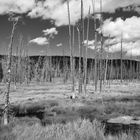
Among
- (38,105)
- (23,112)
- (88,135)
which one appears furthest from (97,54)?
(88,135)

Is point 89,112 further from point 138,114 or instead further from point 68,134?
point 68,134

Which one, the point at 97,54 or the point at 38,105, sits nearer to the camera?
the point at 38,105

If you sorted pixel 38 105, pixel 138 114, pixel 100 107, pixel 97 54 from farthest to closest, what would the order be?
1. pixel 97 54
2. pixel 38 105
3. pixel 100 107
4. pixel 138 114

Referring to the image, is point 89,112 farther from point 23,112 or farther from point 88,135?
point 88,135

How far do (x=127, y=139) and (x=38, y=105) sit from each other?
13.2 metres

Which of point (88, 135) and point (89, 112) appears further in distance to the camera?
point (89, 112)

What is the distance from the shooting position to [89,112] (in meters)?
15.8

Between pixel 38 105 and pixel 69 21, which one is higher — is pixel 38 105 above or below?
below

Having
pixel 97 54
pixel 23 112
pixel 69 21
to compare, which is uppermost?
pixel 69 21

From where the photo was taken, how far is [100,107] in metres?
17.1

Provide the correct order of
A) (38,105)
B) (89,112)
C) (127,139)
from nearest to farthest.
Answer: (127,139), (89,112), (38,105)

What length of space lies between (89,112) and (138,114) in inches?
139

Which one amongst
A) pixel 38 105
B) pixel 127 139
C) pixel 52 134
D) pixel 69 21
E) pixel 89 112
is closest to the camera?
pixel 127 139

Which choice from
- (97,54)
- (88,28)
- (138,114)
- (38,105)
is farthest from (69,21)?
(138,114)
